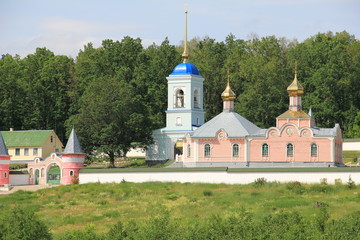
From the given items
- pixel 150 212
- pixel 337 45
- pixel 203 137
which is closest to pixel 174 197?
pixel 150 212

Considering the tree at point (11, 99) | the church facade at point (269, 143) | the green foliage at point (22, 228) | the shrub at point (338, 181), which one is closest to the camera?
the green foliage at point (22, 228)

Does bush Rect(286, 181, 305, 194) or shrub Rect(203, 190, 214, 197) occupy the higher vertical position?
bush Rect(286, 181, 305, 194)

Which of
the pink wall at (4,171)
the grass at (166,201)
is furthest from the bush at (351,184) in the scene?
the pink wall at (4,171)

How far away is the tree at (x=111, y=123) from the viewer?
6297cm

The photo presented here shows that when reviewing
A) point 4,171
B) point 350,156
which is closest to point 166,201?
point 4,171

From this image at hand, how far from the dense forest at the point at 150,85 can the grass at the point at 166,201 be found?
13523mm

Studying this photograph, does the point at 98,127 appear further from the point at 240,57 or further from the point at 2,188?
the point at 240,57

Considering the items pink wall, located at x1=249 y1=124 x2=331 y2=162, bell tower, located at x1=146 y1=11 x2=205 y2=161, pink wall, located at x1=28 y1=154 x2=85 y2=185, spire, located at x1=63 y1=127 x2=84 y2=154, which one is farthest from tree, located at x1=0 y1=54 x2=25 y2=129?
pink wall, located at x1=249 y1=124 x2=331 y2=162

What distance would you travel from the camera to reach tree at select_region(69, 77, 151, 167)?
62969mm

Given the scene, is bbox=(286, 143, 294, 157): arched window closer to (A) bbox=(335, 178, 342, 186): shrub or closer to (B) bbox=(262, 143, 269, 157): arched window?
(B) bbox=(262, 143, 269, 157): arched window

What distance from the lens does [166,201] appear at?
4472 centimetres

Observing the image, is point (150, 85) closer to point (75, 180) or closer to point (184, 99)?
point (184, 99)

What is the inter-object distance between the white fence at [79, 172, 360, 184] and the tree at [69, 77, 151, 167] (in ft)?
34.7

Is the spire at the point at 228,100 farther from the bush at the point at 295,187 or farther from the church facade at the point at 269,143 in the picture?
the bush at the point at 295,187
